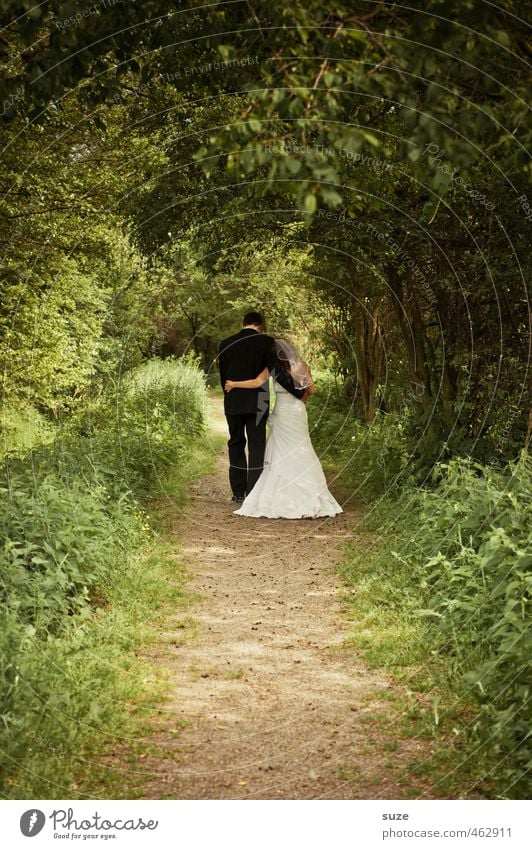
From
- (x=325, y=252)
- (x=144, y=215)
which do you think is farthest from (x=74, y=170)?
(x=325, y=252)

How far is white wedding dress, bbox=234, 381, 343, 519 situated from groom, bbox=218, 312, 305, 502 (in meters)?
0.32

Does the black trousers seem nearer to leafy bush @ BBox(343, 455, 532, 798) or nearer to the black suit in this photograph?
the black suit

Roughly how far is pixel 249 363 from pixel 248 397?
1.74 ft

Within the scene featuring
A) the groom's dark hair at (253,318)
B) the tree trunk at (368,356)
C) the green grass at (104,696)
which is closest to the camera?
the green grass at (104,696)

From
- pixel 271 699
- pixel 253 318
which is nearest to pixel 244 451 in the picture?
pixel 253 318

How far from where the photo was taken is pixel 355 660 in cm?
626

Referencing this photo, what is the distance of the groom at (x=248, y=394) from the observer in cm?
1208

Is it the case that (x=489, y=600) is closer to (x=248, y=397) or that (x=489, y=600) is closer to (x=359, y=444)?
(x=248, y=397)

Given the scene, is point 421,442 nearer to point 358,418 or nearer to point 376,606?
point 376,606

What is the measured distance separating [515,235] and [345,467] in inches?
229

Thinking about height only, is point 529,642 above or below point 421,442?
below

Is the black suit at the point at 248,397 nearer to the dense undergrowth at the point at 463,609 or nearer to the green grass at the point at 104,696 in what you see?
the dense undergrowth at the point at 463,609

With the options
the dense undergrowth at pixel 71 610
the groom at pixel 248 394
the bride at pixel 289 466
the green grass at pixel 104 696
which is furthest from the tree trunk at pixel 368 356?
the green grass at pixel 104 696

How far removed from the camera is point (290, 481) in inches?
463
